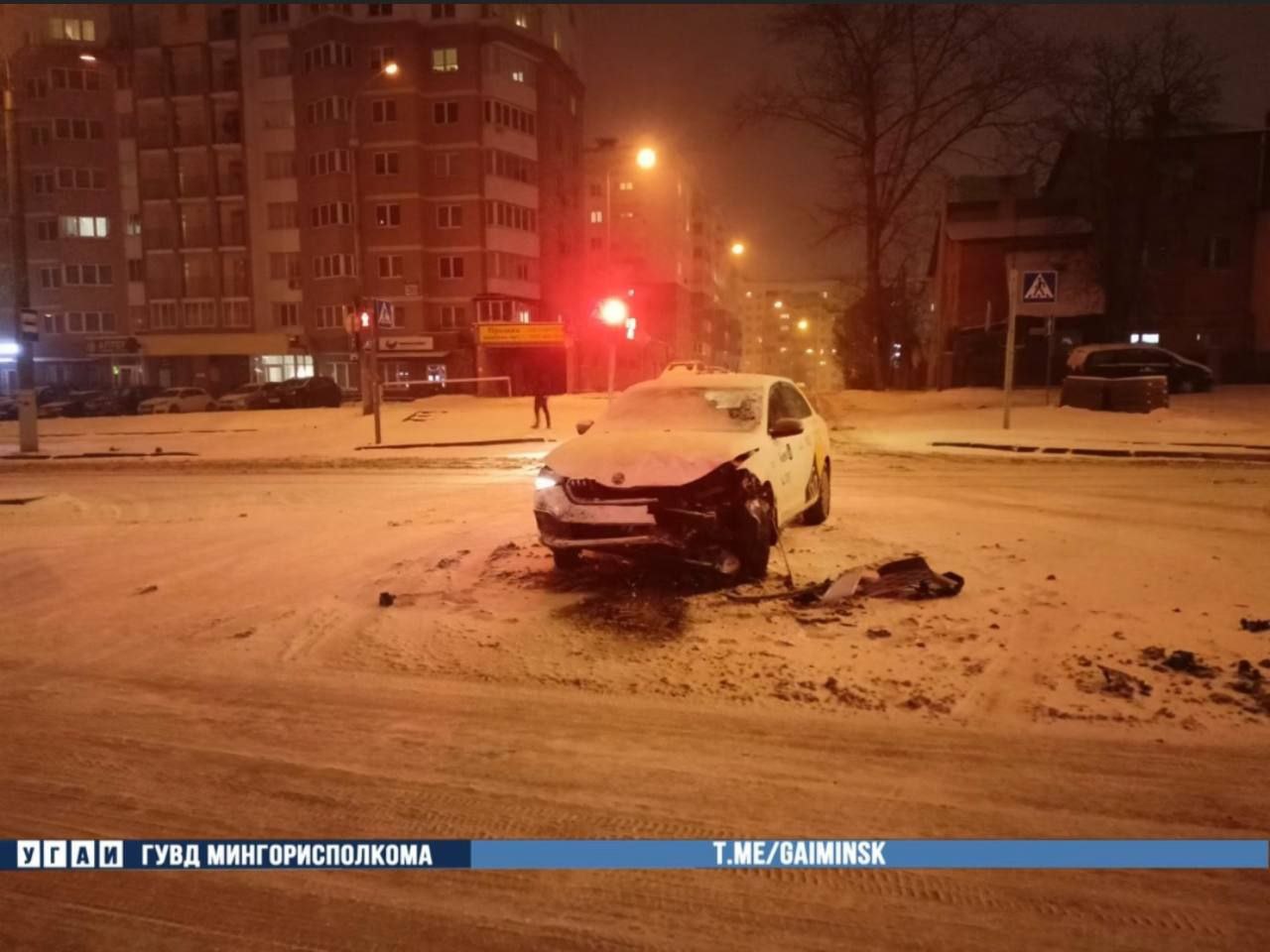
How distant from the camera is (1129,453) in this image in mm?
17672

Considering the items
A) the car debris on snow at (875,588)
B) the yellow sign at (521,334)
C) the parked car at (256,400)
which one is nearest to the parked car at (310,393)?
the parked car at (256,400)

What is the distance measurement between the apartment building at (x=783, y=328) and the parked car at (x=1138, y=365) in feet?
364

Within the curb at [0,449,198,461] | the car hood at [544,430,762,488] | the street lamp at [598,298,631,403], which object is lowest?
the curb at [0,449,198,461]

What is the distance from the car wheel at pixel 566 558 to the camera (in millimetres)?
7906

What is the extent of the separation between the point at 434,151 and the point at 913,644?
187 ft

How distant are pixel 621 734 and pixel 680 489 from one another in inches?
105

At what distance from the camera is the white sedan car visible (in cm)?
722

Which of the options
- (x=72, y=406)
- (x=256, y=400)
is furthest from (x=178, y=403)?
(x=72, y=406)

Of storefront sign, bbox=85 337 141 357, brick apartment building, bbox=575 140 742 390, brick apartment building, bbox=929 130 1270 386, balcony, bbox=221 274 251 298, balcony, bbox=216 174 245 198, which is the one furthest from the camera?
brick apartment building, bbox=575 140 742 390

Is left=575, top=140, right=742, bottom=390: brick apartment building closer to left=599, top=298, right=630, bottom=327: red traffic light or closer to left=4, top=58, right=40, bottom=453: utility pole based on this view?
left=599, top=298, right=630, bottom=327: red traffic light

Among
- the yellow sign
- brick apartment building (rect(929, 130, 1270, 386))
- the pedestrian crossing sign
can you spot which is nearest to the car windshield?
the pedestrian crossing sign

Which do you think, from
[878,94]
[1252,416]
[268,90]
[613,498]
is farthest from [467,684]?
[268,90]

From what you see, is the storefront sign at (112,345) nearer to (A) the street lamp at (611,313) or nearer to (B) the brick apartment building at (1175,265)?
(B) the brick apartment building at (1175,265)

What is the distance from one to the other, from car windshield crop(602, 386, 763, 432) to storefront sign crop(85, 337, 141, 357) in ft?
198
